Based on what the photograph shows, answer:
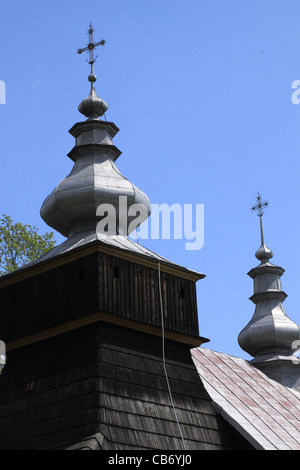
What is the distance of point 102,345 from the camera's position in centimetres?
1864

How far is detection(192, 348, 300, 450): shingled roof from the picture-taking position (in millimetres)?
20078

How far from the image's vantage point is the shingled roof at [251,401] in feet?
65.9

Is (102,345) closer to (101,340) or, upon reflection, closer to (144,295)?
(101,340)

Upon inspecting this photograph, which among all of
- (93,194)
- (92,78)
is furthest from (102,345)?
(92,78)

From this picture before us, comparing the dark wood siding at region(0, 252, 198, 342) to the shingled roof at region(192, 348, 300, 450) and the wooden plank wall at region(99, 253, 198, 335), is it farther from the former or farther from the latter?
the shingled roof at region(192, 348, 300, 450)

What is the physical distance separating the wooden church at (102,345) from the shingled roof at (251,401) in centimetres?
14

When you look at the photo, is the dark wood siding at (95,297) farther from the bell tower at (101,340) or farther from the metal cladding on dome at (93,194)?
the metal cladding on dome at (93,194)

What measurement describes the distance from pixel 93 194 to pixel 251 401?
6.51 metres

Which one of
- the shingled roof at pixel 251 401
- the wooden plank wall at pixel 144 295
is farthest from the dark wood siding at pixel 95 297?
the shingled roof at pixel 251 401

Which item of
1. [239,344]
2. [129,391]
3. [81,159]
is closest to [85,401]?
[129,391]

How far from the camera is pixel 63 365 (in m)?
19.0

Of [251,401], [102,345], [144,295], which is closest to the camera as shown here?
[102,345]

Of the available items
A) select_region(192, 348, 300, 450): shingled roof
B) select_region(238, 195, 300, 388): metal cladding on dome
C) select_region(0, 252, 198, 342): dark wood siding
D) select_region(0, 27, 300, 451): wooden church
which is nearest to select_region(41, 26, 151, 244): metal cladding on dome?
select_region(0, 27, 300, 451): wooden church

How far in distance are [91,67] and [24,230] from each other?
6520 mm
